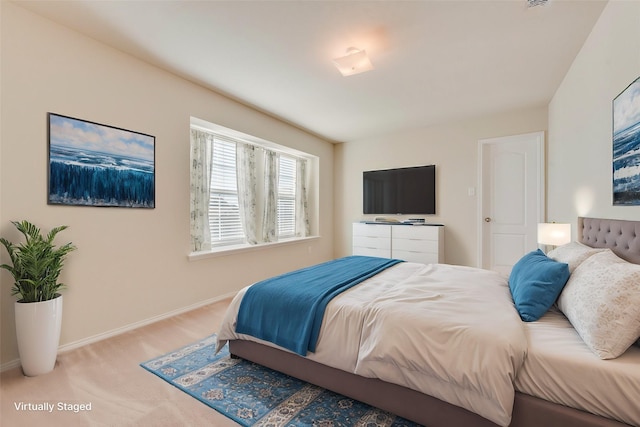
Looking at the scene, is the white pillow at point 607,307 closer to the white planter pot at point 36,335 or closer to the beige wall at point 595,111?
the beige wall at point 595,111

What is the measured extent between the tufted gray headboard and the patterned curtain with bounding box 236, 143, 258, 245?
3669 mm

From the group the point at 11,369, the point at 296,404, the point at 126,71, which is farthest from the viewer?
the point at 126,71

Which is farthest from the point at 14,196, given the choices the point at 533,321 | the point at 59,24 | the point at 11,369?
the point at 533,321

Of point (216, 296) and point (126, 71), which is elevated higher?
point (126, 71)

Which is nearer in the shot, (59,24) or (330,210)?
(59,24)

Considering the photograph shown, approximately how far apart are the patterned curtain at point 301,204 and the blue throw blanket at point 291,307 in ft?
9.64

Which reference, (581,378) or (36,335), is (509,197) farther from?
(36,335)

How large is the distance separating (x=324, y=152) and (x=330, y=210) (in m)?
1.18

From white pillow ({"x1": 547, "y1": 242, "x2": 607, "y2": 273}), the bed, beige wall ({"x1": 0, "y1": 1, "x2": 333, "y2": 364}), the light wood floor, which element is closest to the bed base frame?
the bed

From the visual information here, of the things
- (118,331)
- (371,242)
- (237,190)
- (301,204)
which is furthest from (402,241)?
(118,331)

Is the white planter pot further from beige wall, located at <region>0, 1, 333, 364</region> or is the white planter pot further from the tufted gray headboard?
the tufted gray headboard

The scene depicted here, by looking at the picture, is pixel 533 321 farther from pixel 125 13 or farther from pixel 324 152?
pixel 324 152

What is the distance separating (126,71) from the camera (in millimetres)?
2676

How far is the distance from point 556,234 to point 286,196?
12.2 ft
